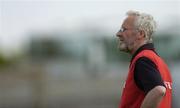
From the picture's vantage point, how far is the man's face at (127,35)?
20.6 ft

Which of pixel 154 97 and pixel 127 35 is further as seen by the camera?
pixel 127 35

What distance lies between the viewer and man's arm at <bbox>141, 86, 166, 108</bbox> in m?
5.81

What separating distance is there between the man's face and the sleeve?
1.08 feet

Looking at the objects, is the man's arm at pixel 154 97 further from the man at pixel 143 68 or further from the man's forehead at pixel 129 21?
the man's forehead at pixel 129 21

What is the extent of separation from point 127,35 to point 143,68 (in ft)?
1.59

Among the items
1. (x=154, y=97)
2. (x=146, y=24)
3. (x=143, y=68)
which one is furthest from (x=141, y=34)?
(x=154, y=97)

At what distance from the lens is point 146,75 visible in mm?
5867

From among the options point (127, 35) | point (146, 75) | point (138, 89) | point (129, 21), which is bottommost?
point (138, 89)

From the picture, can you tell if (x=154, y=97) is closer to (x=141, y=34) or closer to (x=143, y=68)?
(x=143, y=68)

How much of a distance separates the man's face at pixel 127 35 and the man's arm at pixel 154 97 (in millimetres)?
567

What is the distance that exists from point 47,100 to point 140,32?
1631 centimetres

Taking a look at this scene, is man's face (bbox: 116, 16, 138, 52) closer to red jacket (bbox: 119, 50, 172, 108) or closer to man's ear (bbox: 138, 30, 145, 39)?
man's ear (bbox: 138, 30, 145, 39)

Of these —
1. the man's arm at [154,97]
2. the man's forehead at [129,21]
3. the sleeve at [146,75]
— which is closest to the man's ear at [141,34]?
the man's forehead at [129,21]

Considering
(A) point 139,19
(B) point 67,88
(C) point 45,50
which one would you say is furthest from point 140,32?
(C) point 45,50
